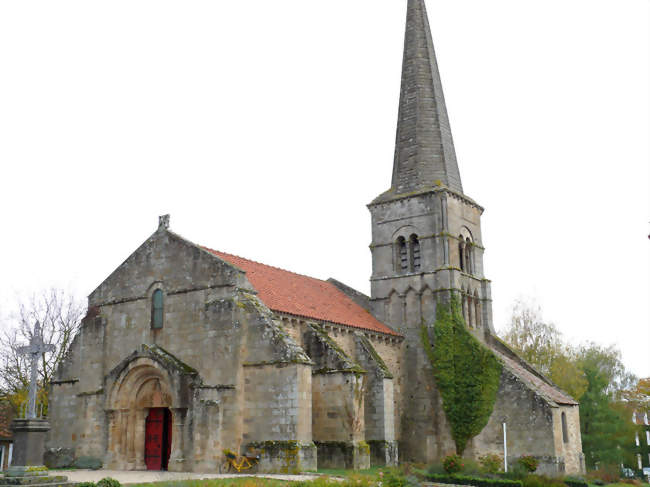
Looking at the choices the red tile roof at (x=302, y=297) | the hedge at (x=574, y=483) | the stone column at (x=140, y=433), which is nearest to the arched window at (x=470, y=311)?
the red tile roof at (x=302, y=297)

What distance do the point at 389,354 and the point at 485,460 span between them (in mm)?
7055

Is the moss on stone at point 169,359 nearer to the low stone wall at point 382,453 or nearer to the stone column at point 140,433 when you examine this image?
the stone column at point 140,433

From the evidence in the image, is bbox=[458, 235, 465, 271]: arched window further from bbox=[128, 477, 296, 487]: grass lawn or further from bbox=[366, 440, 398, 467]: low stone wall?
bbox=[128, 477, 296, 487]: grass lawn

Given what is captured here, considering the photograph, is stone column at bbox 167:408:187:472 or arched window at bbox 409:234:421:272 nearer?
stone column at bbox 167:408:187:472

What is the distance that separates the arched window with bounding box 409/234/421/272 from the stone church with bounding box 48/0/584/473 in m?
0.08

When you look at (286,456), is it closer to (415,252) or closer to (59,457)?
(59,457)

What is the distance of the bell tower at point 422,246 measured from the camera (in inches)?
1350

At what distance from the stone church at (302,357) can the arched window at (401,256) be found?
0.08 metres

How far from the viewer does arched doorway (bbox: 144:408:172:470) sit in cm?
2806

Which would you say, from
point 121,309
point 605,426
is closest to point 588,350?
point 605,426

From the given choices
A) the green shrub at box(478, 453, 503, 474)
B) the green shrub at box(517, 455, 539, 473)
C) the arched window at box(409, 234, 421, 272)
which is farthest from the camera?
the arched window at box(409, 234, 421, 272)

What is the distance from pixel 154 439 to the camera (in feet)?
93.1

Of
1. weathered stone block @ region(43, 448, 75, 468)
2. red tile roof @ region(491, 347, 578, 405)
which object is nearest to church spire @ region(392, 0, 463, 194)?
red tile roof @ region(491, 347, 578, 405)

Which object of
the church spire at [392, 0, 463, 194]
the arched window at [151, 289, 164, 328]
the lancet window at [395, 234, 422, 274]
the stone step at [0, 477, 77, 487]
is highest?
the church spire at [392, 0, 463, 194]
